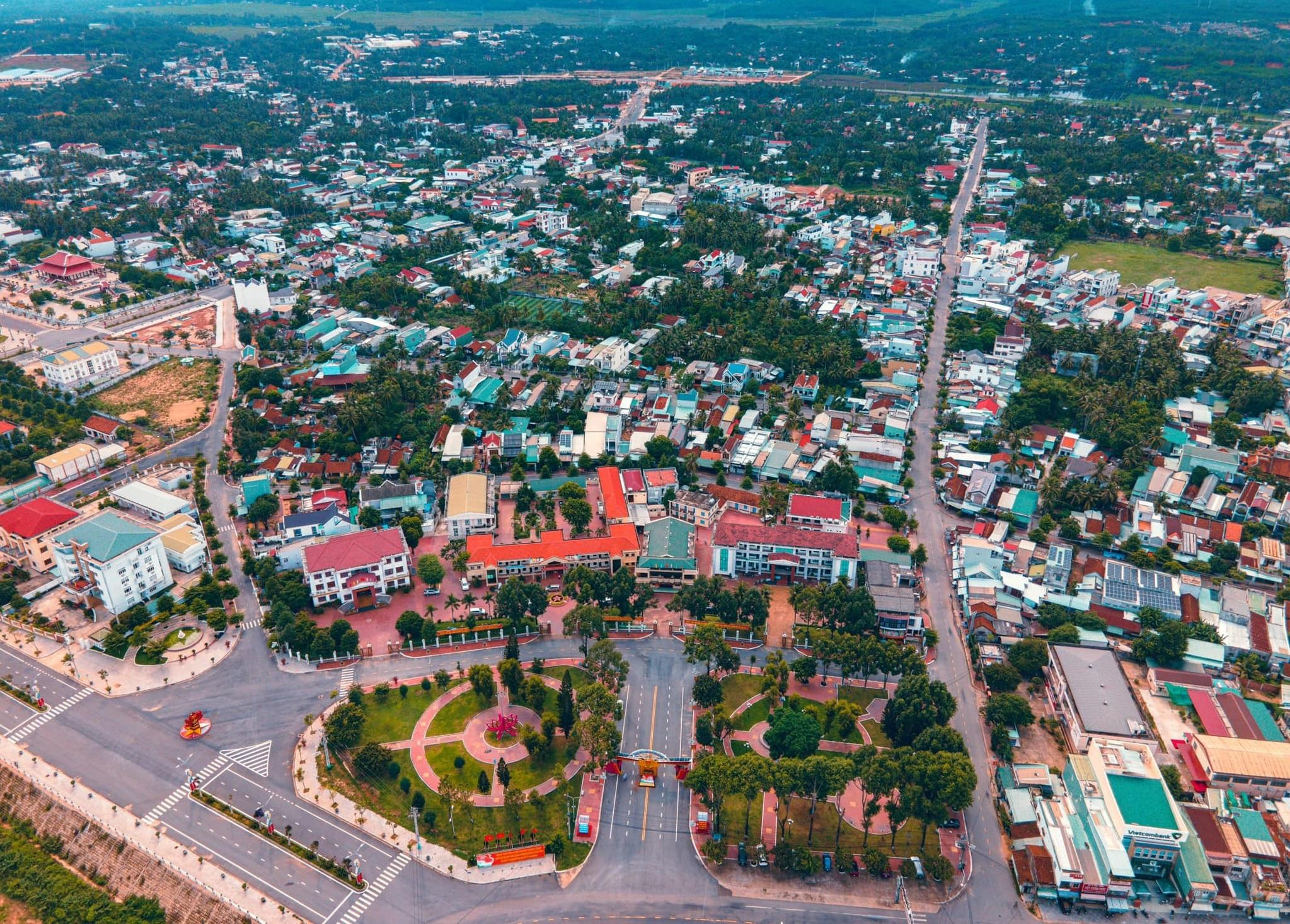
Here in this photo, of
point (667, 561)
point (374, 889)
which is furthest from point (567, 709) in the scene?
point (667, 561)

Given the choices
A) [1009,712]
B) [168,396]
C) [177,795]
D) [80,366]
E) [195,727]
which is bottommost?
[177,795]

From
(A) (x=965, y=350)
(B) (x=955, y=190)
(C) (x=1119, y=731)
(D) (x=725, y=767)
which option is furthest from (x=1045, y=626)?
(B) (x=955, y=190)

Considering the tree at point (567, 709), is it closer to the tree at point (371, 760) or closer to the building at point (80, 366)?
the tree at point (371, 760)

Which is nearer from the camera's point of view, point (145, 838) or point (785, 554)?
point (145, 838)

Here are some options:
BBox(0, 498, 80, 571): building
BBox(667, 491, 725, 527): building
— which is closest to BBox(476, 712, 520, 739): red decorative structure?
BBox(667, 491, 725, 527): building

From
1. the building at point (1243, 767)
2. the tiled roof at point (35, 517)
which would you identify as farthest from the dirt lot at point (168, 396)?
the building at point (1243, 767)

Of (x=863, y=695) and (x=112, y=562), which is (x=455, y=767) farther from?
(x=112, y=562)

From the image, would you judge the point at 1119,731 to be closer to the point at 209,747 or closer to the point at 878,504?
the point at 878,504
